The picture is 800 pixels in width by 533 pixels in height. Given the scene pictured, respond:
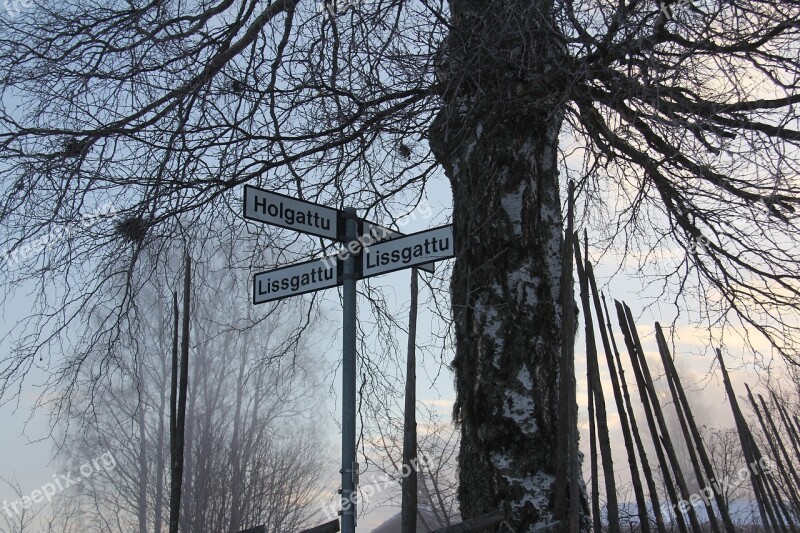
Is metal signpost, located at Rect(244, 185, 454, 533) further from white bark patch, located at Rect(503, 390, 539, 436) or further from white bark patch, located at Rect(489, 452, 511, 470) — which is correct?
white bark patch, located at Rect(489, 452, 511, 470)

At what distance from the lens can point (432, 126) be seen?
412 centimetres

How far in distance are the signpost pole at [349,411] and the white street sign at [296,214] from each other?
0.30m

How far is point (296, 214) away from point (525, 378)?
1409 mm

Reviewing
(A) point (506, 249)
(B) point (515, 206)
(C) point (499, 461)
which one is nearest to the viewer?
(C) point (499, 461)

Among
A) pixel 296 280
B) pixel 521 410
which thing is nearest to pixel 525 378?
pixel 521 410

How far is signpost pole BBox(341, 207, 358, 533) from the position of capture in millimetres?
2988

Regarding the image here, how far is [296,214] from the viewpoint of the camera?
364cm

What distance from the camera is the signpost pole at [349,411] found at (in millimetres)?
2988

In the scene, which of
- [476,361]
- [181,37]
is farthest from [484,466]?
[181,37]

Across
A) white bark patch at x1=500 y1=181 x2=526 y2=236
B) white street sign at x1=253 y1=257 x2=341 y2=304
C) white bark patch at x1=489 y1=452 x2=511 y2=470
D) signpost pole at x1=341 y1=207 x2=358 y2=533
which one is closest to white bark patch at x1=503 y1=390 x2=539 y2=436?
white bark patch at x1=489 y1=452 x2=511 y2=470

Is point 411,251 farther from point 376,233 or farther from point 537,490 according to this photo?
point 537,490

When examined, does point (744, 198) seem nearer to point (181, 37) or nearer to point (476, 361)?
point (476, 361)

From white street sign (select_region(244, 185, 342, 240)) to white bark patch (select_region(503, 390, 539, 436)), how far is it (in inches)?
46.7

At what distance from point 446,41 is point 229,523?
13254mm
